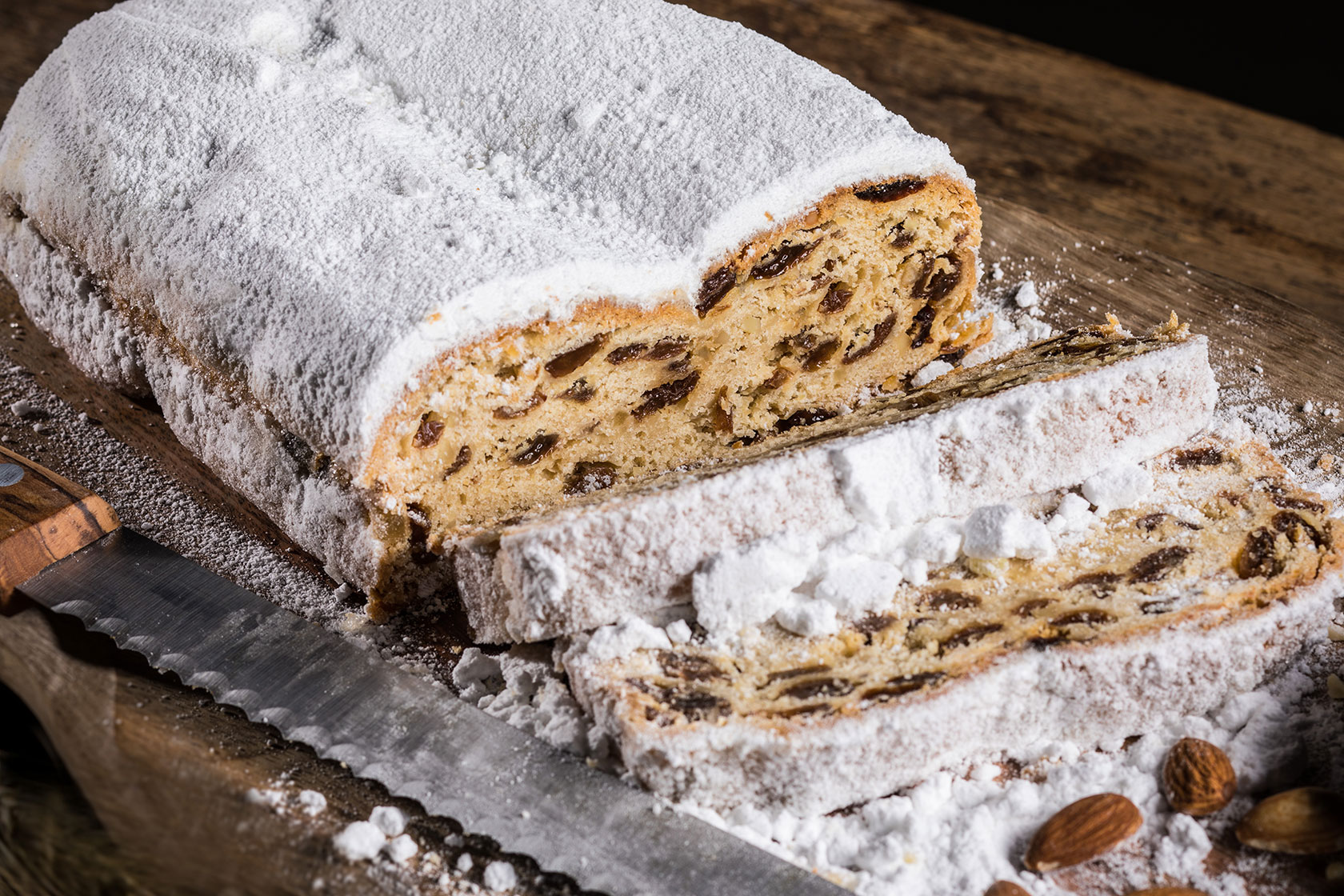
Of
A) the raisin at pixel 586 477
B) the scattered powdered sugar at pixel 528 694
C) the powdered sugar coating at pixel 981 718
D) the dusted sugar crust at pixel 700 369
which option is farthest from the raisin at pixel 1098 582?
the raisin at pixel 586 477

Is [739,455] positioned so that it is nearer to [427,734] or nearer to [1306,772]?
[427,734]

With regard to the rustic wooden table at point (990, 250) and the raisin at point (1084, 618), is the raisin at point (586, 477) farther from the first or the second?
the raisin at point (1084, 618)

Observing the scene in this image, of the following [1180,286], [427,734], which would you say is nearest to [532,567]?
[427,734]

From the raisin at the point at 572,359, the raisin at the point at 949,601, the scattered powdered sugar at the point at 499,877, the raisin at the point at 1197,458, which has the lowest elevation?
the scattered powdered sugar at the point at 499,877

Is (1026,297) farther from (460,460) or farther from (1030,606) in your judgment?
(460,460)


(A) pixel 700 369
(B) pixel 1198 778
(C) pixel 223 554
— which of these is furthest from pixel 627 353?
(B) pixel 1198 778
